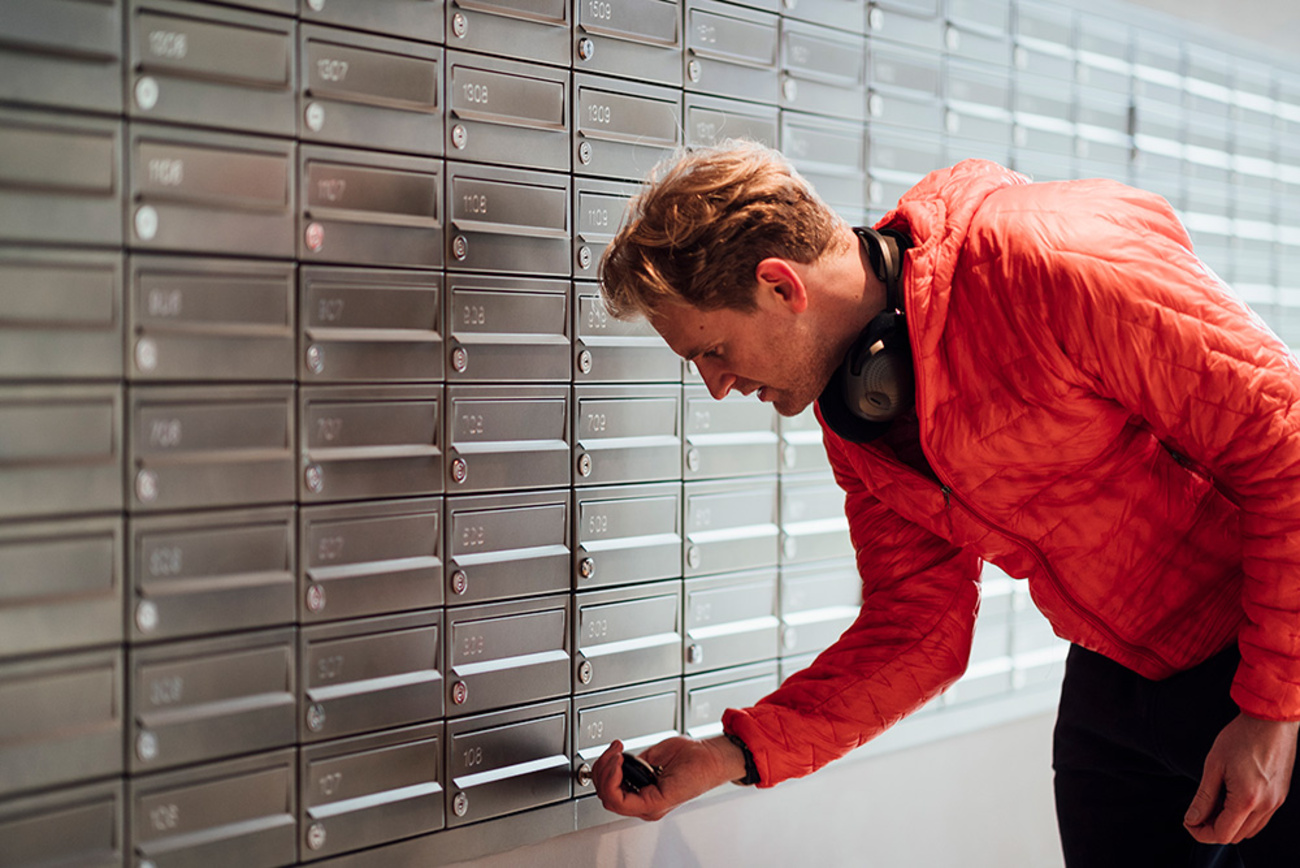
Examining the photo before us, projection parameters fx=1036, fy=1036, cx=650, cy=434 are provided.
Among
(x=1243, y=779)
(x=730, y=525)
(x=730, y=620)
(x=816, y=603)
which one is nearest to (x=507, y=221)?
(x=730, y=525)

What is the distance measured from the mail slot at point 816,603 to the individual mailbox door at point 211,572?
78 centimetres

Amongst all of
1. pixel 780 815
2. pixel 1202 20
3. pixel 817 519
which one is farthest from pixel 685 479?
pixel 1202 20

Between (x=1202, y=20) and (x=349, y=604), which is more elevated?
(x=1202, y=20)

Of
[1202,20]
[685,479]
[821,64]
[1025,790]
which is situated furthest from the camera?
[1202,20]

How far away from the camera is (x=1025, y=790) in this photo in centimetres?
198

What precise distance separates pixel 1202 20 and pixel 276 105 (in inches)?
74.1

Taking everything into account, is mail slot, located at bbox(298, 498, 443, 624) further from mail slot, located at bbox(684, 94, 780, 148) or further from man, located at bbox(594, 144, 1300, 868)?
mail slot, located at bbox(684, 94, 780, 148)

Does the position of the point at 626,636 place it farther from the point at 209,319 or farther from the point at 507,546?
the point at 209,319

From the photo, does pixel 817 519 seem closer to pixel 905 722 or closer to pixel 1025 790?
pixel 905 722

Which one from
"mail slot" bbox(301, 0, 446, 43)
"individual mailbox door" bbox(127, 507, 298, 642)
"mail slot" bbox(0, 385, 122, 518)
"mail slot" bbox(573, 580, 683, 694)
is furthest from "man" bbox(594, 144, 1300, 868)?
"mail slot" bbox(0, 385, 122, 518)

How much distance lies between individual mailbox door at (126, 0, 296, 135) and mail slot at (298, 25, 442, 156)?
25 mm

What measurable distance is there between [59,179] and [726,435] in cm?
93

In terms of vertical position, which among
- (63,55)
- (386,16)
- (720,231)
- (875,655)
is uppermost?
(386,16)

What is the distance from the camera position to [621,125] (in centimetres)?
143
